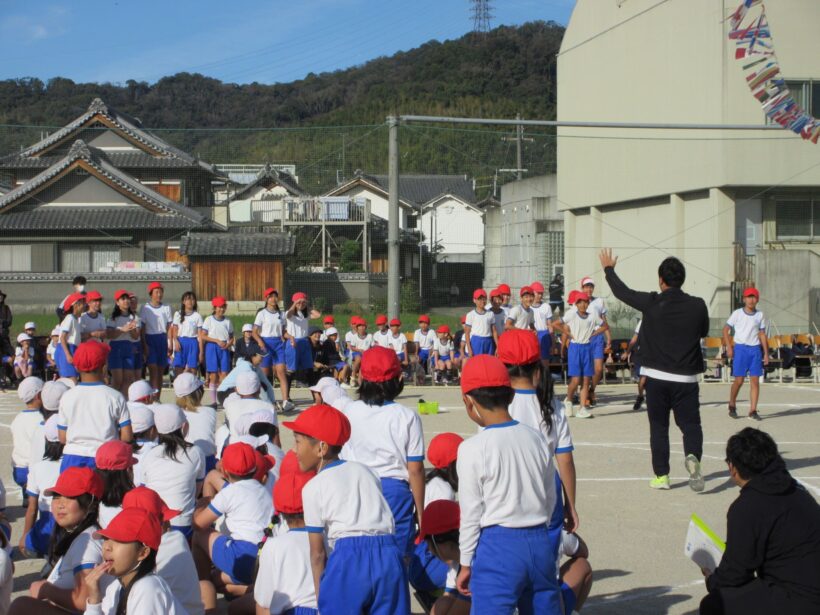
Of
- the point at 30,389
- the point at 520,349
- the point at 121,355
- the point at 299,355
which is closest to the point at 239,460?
the point at 520,349

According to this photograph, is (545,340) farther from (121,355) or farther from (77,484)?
(77,484)

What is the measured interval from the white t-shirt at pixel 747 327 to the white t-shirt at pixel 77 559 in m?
11.0

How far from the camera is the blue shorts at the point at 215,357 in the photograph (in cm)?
1628

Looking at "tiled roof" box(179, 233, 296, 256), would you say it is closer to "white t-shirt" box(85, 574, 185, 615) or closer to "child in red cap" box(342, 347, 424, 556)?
"child in red cap" box(342, 347, 424, 556)

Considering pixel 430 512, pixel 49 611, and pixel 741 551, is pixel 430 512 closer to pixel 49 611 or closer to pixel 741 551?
pixel 741 551

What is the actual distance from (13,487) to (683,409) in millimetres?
6608

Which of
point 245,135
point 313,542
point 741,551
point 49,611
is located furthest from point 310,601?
point 245,135

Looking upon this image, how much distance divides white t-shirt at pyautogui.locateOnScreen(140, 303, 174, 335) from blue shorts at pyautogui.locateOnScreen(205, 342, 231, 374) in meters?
1.24

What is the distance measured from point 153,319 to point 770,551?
1186 cm

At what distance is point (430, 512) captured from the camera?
5.23 meters

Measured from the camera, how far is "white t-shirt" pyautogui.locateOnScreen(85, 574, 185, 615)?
13.4ft

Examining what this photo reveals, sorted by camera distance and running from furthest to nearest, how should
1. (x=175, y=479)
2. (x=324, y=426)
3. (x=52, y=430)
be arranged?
(x=52, y=430) → (x=175, y=479) → (x=324, y=426)

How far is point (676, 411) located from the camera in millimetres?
9156

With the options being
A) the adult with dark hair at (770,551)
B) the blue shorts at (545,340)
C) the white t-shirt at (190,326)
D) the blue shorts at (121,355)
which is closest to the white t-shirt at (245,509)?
the adult with dark hair at (770,551)
